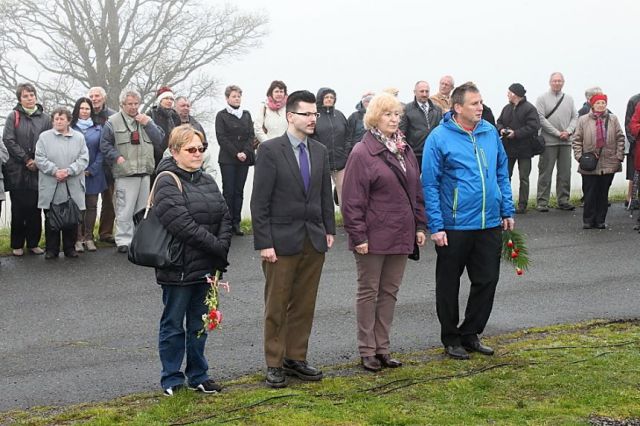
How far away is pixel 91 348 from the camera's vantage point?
842 cm

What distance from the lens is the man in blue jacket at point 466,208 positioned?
310 inches

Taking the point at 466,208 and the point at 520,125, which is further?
the point at 520,125

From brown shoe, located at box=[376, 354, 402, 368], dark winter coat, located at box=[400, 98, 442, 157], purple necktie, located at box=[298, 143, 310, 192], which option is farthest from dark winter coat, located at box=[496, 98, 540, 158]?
purple necktie, located at box=[298, 143, 310, 192]

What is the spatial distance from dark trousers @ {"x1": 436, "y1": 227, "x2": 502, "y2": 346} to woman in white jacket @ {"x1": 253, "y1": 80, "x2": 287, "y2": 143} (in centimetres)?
603

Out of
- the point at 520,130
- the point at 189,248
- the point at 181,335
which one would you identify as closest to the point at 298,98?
the point at 189,248

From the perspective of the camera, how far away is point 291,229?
7.26 meters

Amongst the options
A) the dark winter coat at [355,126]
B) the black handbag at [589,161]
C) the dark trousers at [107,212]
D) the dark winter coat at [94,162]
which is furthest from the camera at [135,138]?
the black handbag at [589,161]

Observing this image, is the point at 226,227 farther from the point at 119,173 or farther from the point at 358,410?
the point at 119,173

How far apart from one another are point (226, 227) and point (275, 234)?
0.38 m

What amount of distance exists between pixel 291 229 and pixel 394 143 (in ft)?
3.80

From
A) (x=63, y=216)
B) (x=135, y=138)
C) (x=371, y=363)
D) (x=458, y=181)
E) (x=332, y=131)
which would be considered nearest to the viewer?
(x=371, y=363)

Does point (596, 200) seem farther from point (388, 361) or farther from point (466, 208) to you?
point (388, 361)

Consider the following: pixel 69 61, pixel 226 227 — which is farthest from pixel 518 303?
pixel 69 61

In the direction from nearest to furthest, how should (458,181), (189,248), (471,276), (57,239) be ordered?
(189,248) → (458,181) → (471,276) → (57,239)
